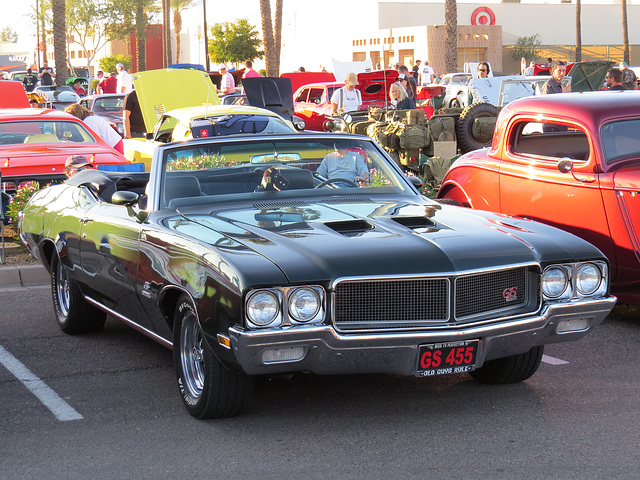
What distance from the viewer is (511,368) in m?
5.71

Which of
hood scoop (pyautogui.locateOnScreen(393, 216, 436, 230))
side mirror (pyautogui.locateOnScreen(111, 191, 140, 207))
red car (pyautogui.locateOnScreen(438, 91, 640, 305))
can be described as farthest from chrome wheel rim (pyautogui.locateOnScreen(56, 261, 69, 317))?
red car (pyautogui.locateOnScreen(438, 91, 640, 305))

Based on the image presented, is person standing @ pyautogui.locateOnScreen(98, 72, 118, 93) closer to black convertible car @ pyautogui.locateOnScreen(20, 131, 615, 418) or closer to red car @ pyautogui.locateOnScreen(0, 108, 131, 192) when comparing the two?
red car @ pyautogui.locateOnScreen(0, 108, 131, 192)

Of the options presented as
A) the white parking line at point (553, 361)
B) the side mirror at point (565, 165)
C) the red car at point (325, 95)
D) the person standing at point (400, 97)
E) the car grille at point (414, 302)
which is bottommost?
the white parking line at point (553, 361)

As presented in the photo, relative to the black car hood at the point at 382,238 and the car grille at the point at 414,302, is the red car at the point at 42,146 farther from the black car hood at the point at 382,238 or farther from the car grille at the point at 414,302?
the car grille at the point at 414,302

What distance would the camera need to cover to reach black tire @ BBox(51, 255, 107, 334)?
23.8ft

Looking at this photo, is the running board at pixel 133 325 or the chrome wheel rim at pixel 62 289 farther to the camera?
the chrome wheel rim at pixel 62 289

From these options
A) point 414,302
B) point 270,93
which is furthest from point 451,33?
point 414,302

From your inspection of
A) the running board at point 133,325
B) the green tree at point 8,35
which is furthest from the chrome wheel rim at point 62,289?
the green tree at point 8,35

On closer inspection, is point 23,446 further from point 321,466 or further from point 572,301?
point 572,301

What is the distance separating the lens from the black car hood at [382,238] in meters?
4.79

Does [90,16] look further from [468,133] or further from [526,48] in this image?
[468,133]

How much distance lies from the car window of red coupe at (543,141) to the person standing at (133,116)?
9637 millimetres

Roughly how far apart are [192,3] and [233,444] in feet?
258

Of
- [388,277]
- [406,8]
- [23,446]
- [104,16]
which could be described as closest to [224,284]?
[388,277]
